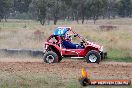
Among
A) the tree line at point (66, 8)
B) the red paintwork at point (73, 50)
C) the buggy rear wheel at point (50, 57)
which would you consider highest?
the tree line at point (66, 8)

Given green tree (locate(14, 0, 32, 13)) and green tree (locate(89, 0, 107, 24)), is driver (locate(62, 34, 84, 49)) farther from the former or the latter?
green tree (locate(14, 0, 32, 13))

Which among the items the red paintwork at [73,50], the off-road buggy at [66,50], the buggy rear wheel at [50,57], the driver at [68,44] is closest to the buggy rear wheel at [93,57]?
the off-road buggy at [66,50]

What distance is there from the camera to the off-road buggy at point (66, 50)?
17.4 meters

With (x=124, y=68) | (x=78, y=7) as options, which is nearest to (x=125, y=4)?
(x=78, y=7)

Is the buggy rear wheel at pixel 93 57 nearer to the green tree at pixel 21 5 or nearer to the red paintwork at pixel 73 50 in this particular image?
the red paintwork at pixel 73 50

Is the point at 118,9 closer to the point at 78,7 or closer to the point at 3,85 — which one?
the point at 78,7

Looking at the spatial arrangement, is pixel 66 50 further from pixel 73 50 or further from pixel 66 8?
pixel 66 8

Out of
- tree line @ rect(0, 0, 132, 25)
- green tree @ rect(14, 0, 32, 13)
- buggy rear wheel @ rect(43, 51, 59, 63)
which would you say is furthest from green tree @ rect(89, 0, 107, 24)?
buggy rear wheel @ rect(43, 51, 59, 63)

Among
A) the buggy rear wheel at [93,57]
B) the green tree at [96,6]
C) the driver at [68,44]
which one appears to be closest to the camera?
the buggy rear wheel at [93,57]

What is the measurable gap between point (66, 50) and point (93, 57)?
4.25ft

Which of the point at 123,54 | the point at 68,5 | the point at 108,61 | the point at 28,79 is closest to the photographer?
the point at 28,79

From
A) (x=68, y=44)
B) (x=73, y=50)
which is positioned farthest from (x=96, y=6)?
(x=73, y=50)

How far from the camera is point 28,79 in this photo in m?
11.2

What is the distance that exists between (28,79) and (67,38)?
6781 millimetres
